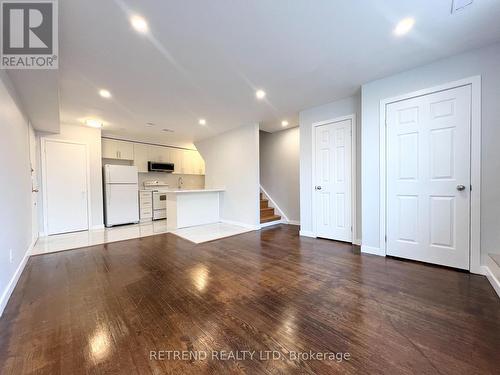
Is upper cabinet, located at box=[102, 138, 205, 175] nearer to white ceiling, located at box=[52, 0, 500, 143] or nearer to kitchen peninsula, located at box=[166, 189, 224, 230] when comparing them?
kitchen peninsula, located at box=[166, 189, 224, 230]

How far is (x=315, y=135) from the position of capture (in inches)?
157

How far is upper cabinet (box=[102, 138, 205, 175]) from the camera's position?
5.85 metres

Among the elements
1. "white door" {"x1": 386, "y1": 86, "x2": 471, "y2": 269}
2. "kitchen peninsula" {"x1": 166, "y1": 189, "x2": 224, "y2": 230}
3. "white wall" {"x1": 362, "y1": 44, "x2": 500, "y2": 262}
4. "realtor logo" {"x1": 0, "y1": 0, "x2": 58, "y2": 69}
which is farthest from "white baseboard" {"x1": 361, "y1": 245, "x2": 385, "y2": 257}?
"realtor logo" {"x1": 0, "y1": 0, "x2": 58, "y2": 69}

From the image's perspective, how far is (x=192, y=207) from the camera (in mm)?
5289

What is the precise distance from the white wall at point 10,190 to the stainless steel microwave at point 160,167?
11.7ft

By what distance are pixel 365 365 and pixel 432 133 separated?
2.73 m

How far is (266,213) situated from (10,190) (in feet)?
15.4

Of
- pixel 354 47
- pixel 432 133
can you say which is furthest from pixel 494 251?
pixel 354 47

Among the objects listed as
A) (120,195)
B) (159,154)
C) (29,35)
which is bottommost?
(120,195)

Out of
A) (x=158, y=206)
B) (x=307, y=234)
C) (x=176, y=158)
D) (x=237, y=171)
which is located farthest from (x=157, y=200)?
(x=307, y=234)

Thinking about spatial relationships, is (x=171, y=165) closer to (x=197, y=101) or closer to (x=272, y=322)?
(x=197, y=101)

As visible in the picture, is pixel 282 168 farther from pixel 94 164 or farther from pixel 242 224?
pixel 94 164

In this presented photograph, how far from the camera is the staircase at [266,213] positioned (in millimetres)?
5379

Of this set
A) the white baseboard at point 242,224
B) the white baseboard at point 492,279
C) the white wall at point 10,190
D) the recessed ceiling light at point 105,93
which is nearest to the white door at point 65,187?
the white wall at point 10,190
